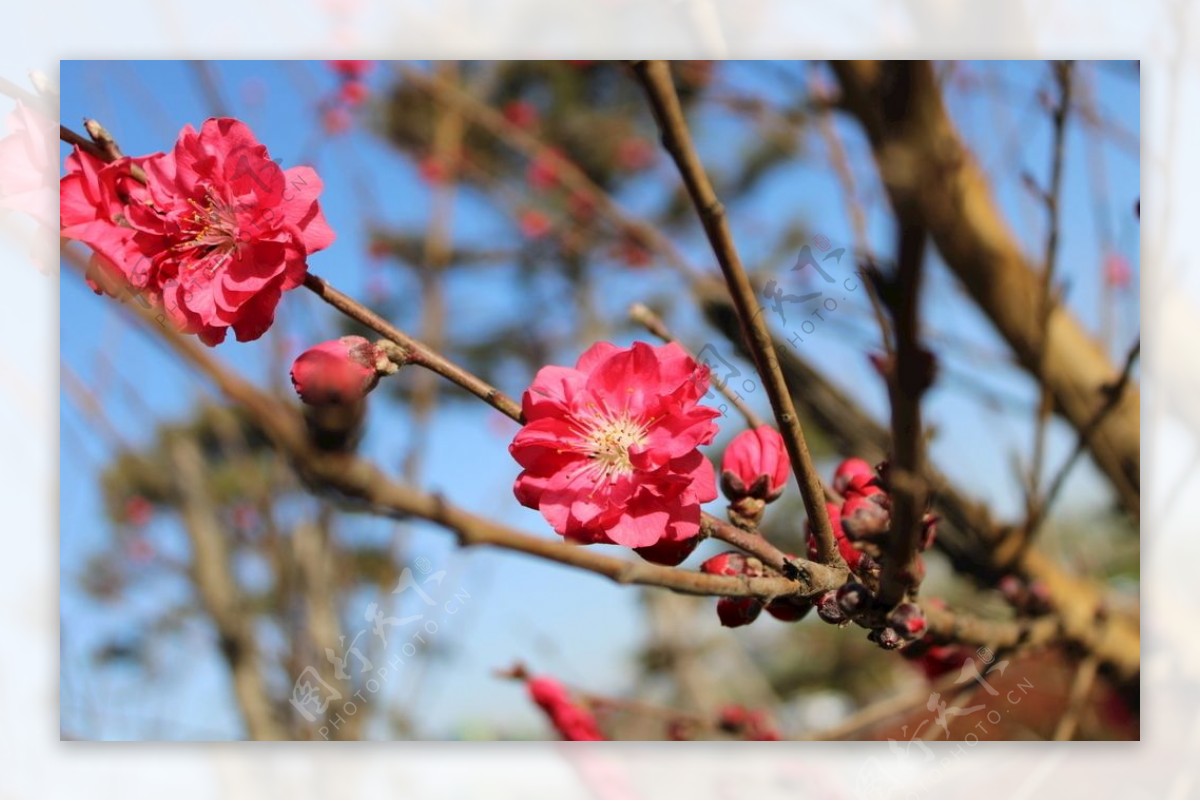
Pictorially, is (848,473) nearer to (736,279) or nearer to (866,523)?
(866,523)

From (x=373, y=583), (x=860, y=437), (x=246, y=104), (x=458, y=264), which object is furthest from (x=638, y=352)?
(x=458, y=264)

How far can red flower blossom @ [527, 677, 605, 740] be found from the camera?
111 cm

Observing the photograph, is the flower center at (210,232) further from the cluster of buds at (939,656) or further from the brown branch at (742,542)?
the cluster of buds at (939,656)

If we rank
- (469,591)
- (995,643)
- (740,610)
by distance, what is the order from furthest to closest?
1. (469,591)
2. (995,643)
3. (740,610)

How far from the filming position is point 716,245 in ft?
1.51

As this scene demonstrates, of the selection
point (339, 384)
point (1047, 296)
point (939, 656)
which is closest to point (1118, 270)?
point (1047, 296)

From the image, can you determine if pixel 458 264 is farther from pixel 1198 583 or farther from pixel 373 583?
pixel 1198 583

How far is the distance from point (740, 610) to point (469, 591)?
114cm

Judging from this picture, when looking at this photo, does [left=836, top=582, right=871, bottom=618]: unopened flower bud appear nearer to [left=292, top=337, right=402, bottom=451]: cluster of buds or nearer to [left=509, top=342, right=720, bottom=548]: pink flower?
[left=509, top=342, right=720, bottom=548]: pink flower

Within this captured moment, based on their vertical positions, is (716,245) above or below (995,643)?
above

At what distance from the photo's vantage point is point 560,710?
1119 millimetres

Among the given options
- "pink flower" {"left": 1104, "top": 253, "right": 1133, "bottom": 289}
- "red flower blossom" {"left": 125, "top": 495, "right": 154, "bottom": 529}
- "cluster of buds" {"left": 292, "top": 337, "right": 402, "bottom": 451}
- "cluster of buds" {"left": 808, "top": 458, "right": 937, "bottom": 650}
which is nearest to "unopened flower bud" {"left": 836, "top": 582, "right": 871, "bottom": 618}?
"cluster of buds" {"left": 808, "top": 458, "right": 937, "bottom": 650}

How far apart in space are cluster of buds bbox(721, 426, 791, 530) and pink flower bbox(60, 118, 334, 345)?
267 mm

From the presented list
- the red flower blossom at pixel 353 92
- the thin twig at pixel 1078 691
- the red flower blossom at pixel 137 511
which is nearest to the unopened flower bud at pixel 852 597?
the thin twig at pixel 1078 691
